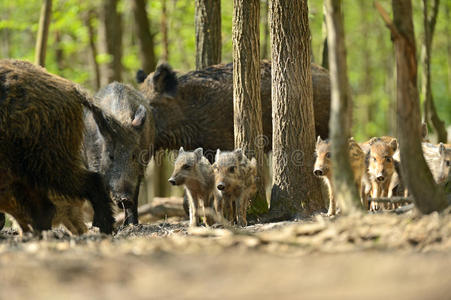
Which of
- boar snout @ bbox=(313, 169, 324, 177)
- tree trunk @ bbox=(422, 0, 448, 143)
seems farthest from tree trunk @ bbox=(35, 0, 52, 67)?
tree trunk @ bbox=(422, 0, 448, 143)

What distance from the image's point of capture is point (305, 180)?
7.86m

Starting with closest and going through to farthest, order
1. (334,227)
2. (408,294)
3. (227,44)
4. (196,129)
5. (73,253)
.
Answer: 1. (408,294)
2. (73,253)
3. (334,227)
4. (196,129)
5. (227,44)

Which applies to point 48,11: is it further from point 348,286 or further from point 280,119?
point 348,286

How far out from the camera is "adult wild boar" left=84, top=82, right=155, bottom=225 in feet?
28.5

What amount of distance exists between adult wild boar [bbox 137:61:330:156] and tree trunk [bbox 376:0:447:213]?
17.7 feet

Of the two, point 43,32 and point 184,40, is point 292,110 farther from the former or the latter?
point 184,40

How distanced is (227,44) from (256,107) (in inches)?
347

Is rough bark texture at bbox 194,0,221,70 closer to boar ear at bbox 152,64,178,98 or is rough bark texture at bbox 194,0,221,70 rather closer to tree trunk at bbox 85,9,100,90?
boar ear at bbox 152,64,178,98

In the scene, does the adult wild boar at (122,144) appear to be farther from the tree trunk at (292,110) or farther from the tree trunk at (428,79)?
the tree trunk at (428,79)

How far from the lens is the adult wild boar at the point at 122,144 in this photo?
8.70 meters

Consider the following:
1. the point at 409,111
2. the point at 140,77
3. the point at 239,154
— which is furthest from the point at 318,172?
the point at 140,77

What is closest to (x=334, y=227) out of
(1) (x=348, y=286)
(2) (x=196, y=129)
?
(1) (x=348, y=286)

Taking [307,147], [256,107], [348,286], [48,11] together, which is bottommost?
[348,286]

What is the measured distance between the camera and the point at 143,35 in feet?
47.6
